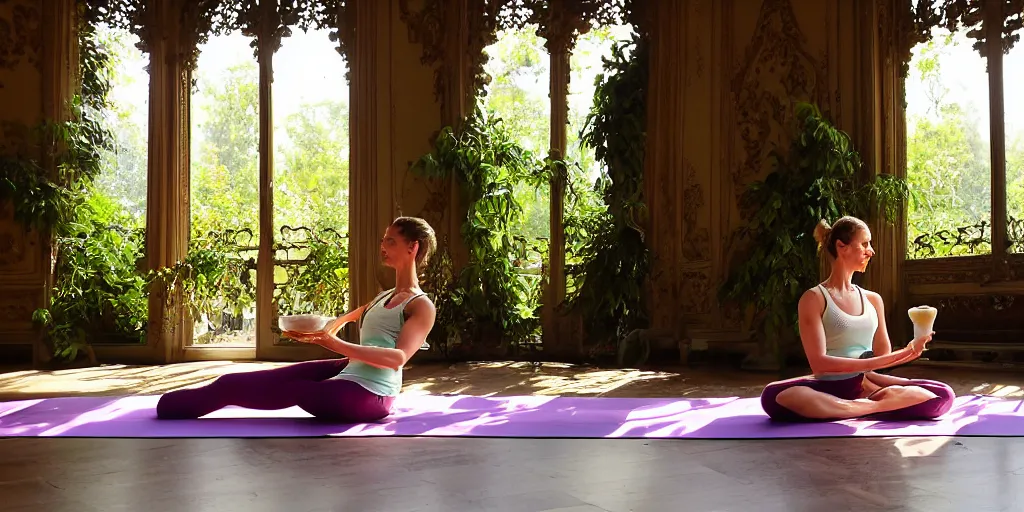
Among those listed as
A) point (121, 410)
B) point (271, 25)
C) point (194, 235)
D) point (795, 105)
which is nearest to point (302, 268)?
point (194, 235)

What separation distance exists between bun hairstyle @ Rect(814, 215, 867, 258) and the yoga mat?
685 mm

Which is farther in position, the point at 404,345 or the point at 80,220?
the point at 80,220

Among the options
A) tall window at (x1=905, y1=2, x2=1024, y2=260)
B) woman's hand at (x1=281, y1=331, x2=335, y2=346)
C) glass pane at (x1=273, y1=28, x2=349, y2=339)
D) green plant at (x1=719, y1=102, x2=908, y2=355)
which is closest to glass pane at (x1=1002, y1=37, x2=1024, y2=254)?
tall window at (x1=905, y1=2, x2=1024, y2=260)

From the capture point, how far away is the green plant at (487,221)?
701cm

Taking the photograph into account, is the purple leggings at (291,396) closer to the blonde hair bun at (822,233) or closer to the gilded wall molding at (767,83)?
the blonde hair bun at (822,233)

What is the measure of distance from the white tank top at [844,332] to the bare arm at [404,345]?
60.5 inches

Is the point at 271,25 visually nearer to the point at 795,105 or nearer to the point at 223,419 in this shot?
the point at 795,105

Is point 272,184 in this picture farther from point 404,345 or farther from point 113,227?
point 404,345

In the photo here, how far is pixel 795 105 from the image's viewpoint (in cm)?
656

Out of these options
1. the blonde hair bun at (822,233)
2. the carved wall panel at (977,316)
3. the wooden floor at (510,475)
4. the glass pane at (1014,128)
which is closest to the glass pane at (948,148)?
the glass pane at (1014,128)

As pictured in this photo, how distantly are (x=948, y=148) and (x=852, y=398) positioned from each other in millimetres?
3607

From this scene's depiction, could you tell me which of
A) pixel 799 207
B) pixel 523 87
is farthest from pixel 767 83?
pixel 523 87

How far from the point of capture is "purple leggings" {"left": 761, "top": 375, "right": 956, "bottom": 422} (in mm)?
3701

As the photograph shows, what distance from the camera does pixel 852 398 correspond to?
3764mm
